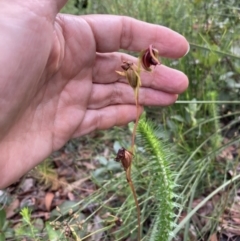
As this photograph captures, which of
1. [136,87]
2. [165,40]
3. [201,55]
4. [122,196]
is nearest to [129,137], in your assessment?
[122,196]

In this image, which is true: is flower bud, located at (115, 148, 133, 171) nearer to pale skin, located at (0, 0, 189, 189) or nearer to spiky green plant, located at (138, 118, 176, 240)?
spiky green plant, located at (138, 118, 176, 240)

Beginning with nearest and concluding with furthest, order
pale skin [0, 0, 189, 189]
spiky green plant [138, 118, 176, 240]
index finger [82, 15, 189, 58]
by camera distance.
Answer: spiky green plant [138, 118, 176, 240], pale skin [0, 0, 189, 189], index finger [82, 15, 189, 58]

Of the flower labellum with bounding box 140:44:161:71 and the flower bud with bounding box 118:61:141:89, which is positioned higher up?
the flower labellum with bounding box 140:44:161:71

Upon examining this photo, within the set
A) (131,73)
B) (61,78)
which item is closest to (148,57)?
(131,73)

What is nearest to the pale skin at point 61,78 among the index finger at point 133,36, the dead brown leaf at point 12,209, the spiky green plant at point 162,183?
the index finger at point 133,36

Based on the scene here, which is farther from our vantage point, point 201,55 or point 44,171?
point 44,171

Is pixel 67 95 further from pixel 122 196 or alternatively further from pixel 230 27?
pixel 230 27

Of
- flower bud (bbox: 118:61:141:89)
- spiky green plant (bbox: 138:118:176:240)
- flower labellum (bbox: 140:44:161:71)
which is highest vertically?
flower labellum (bbox: 140:44:161:71)

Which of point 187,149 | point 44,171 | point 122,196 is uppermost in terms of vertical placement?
point 187,149

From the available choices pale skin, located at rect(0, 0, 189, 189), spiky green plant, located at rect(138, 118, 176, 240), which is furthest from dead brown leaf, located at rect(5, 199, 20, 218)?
spiky green plant, located at rect(138, 118, 176, 240)
